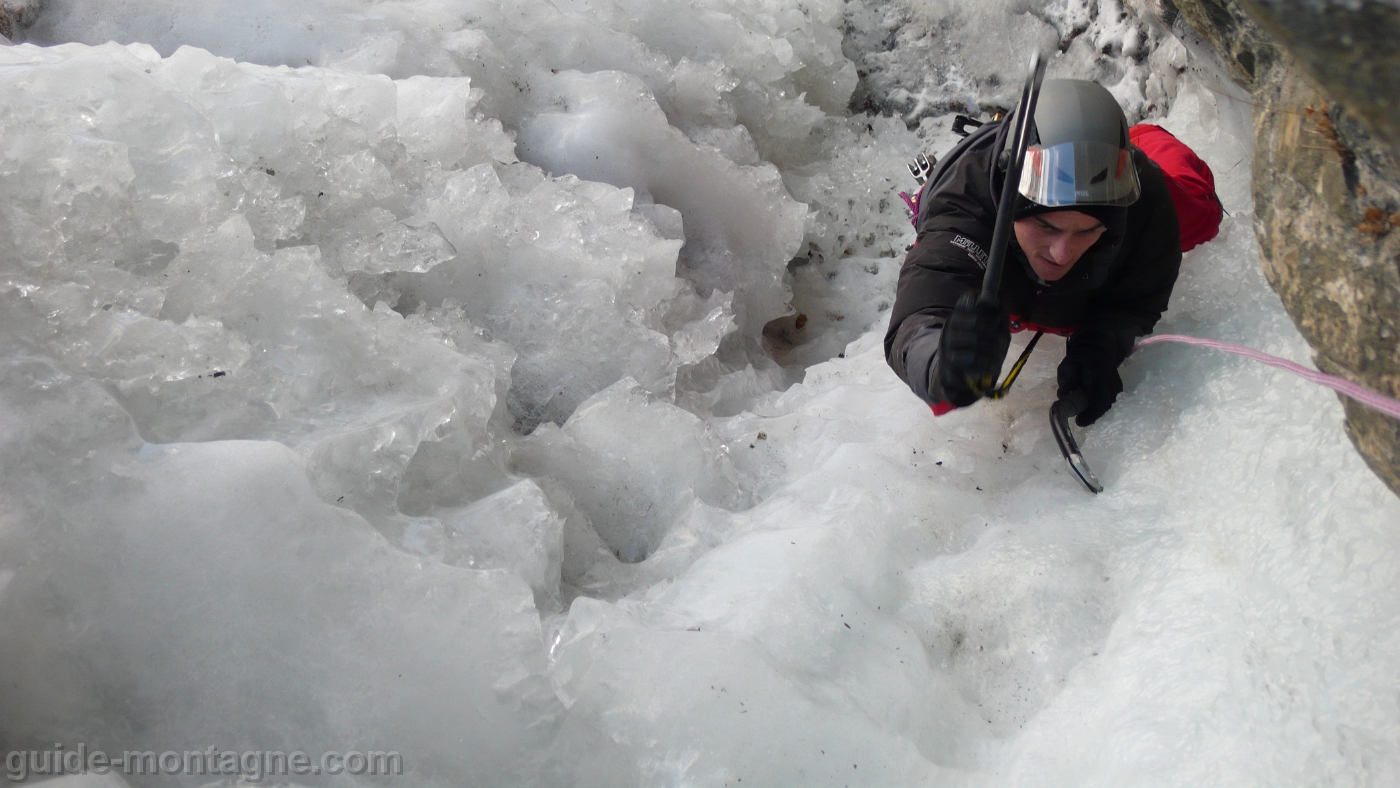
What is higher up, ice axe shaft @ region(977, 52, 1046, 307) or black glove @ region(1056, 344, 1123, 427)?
ice axe shaft @ region(977, 52, 1046, 307)

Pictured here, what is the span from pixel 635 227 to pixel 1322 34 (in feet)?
6.85

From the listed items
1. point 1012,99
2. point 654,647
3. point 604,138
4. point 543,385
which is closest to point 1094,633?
point 654,647

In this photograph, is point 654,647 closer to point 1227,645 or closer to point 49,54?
point 1227,645

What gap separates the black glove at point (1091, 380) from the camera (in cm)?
206

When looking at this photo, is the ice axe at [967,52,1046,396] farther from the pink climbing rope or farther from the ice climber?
the pink climbing rope

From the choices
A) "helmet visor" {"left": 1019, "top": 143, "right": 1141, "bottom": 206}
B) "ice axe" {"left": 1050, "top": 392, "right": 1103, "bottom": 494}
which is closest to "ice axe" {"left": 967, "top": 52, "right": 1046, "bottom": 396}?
"helmet visor" {"left": 1019, "top": 143, "right": 1141, "bottom": 206}

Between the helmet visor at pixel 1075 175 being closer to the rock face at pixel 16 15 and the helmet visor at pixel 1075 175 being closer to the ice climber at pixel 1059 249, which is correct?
the ice climber at pixel 1059 249

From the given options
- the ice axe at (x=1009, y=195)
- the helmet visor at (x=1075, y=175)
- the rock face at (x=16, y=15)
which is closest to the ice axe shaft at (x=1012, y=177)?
the ice axe at (x=1009, y=195)

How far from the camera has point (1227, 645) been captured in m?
1.48

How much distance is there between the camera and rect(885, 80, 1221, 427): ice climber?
1.83 meters

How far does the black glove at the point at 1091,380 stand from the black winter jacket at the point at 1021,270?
0.03m

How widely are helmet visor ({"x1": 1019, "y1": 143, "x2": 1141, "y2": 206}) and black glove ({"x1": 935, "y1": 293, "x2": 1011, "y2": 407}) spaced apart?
1.04ft

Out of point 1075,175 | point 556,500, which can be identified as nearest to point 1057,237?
point 1075,175

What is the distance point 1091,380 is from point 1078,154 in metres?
0.55
